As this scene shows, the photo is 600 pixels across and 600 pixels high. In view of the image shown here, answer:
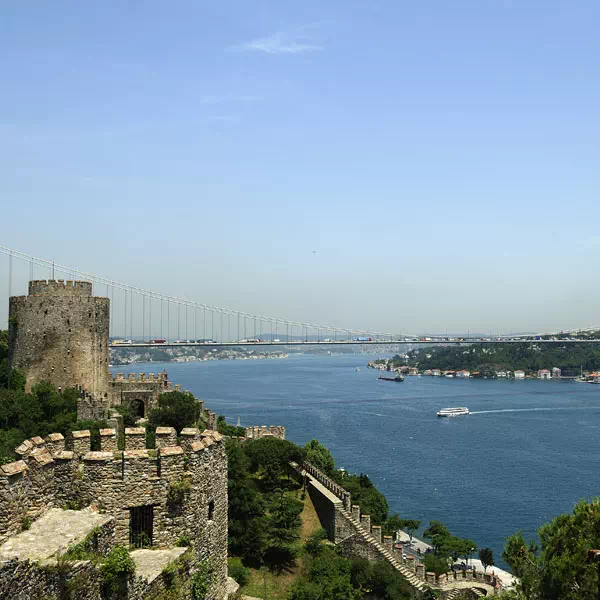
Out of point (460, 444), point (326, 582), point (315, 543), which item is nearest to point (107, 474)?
point (326, 582)

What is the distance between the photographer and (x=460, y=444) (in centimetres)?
3972

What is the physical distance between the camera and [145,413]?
16719 millimetres

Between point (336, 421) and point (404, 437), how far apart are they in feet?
19.8

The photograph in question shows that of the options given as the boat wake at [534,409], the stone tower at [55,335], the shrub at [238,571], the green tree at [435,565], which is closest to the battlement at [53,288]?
the stone tower at [55,335]

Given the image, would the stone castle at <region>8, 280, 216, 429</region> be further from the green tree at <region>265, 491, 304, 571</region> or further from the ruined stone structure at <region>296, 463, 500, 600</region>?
the ruined stone structure at <region>296, 463, 500, 600</region>

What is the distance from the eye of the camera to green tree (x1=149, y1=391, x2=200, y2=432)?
1452 cm

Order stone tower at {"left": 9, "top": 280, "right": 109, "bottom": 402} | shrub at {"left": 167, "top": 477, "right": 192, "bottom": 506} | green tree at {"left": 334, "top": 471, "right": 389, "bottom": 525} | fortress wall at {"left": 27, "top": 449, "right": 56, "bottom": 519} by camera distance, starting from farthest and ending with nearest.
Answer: green tree at {"left": 334, "top": 471, "right": 389, "bottom": 525}, stone tower at {"left": 9, "top": 280, "right": 109, "bottom": 402}, shrub at {"left": 167, "top": 477, "right": 192, "bottom": 506}, fortress wall at {"left": 27, "top": 449, "right": 56, "bottom": 519}

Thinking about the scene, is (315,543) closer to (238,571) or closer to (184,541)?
(238,571)

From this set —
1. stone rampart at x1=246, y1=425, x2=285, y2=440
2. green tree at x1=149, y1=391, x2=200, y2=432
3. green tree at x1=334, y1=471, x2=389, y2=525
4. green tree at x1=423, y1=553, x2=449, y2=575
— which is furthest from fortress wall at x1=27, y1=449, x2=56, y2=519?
stone rampart at x1=246, y1=425, x2=285, y2=440

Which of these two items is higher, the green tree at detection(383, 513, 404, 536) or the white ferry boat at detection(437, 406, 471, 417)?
the green tree at detection(383, 513, 404, 536)

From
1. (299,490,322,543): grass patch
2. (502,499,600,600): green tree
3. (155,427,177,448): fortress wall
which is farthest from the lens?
(299,490,322,543): grass patch

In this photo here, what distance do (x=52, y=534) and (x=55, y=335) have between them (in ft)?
40.1

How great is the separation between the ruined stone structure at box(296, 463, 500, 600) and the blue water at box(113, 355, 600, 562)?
590 centimetres

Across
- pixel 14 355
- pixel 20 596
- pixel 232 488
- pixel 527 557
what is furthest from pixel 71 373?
pixel 20 596
